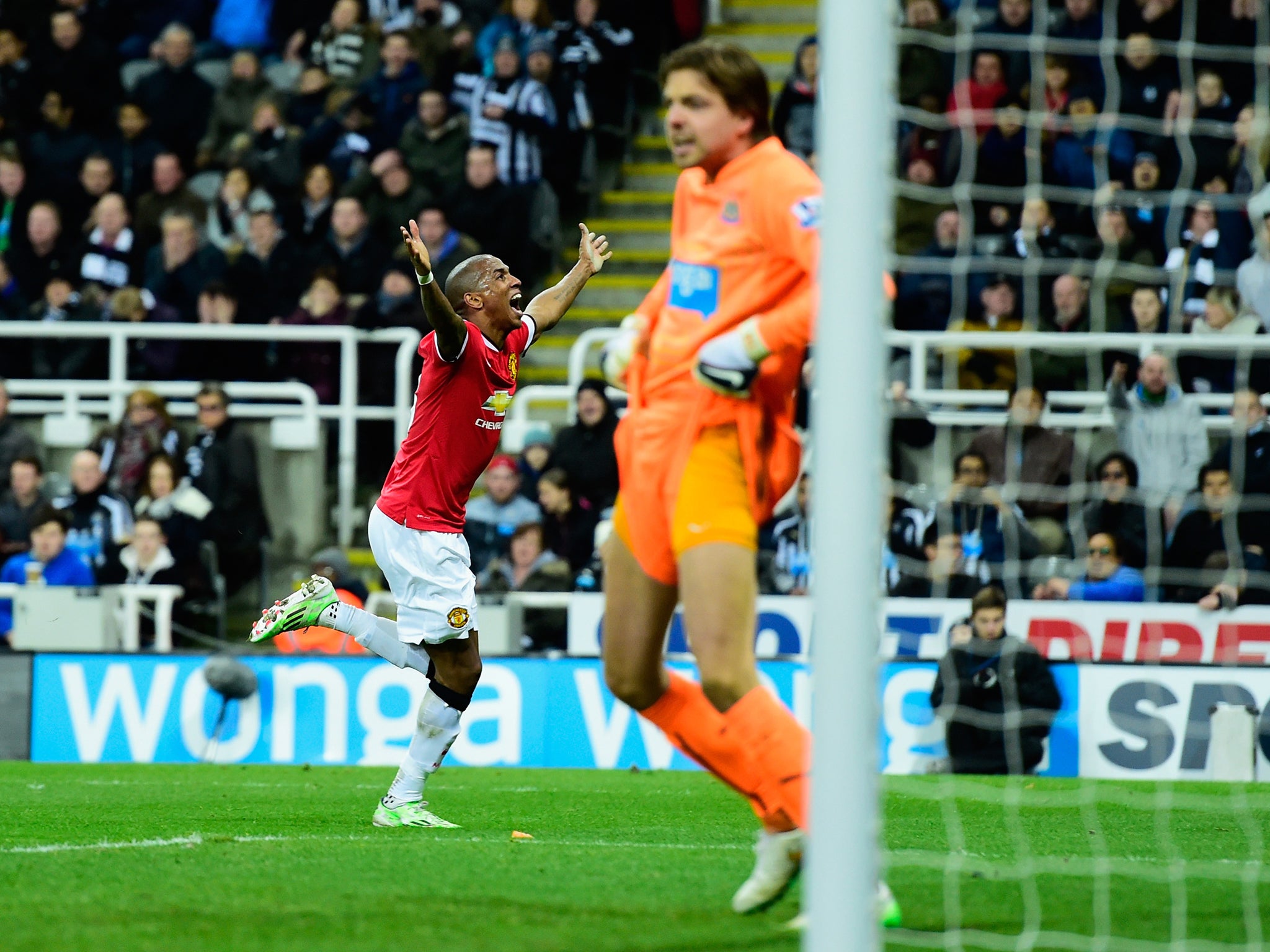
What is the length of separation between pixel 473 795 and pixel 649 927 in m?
4.27

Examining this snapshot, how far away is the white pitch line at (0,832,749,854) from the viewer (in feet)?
21.3

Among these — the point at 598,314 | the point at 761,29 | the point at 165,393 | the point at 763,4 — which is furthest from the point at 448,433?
the point at 763,4

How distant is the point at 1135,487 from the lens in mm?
10977

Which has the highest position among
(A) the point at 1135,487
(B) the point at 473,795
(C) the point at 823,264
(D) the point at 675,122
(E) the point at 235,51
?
(E) the point at 235,51

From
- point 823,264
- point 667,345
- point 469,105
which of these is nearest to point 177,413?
point 469,105

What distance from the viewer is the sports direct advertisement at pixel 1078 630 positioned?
11148mm

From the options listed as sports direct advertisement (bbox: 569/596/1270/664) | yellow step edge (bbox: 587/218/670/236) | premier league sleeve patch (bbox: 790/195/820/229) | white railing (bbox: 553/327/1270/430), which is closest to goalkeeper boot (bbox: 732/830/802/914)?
premier league sleeve patch (bbox: 790/195/820/229)

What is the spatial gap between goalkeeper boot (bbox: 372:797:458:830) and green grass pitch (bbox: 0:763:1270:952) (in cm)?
11

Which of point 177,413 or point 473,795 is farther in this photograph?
point 177,413

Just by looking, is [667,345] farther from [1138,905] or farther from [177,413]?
[177,413]

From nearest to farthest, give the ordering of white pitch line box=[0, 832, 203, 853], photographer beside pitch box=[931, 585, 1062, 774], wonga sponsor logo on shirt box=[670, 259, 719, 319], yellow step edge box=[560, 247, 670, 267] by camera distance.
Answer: wonga sponsor logo on shirt box=[670, 259, 719, 319]
white pitch line box=[0, 832, 203, 853]
photographer beside pitch box=[931, 585, 1062, 774]
yellow step edge box=[560, 247, 670, 267]

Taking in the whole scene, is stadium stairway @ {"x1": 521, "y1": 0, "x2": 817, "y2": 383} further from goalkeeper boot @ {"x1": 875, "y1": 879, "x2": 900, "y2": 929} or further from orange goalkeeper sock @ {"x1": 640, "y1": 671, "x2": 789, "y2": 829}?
goalkeeper boot @ {"x1": 875, "y1": 879, "x2": 900, "y2": 929}

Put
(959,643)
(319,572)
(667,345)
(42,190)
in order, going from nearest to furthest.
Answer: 1. (667,345)
2. (959,643)
3. (319,572)
4. (42,190)

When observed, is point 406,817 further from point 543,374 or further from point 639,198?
point 639,198
